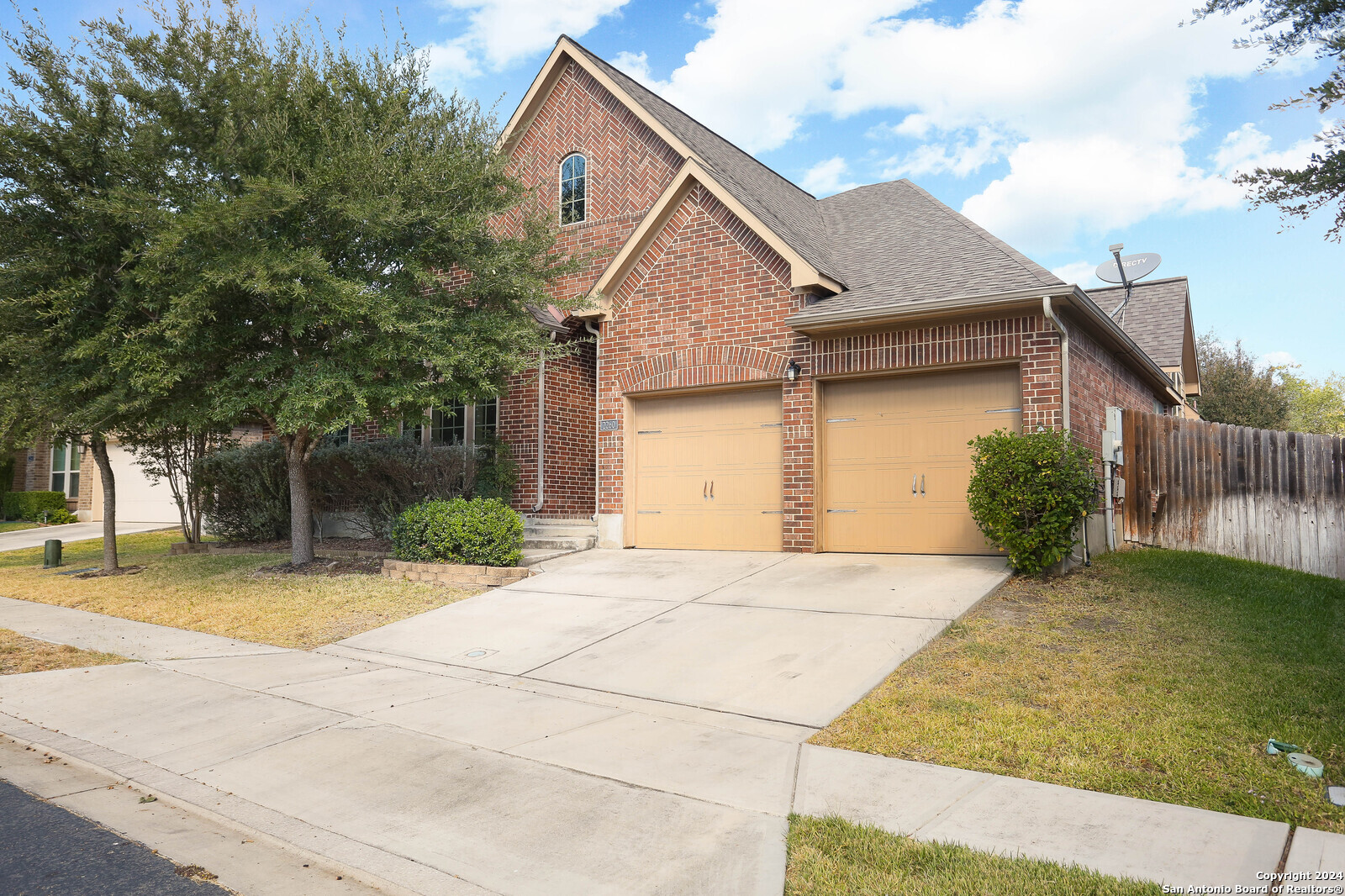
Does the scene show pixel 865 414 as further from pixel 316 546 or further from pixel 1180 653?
pixel 316 546

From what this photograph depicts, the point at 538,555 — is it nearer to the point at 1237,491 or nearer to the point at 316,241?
the point at 316,241

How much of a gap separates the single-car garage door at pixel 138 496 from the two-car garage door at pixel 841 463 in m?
19.6

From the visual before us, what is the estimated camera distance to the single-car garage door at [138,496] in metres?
25.9

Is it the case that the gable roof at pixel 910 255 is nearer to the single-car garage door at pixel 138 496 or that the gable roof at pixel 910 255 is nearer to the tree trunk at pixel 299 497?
the tree trunk at pixel 299 497

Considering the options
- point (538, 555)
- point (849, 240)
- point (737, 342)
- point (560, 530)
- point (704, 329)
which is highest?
point (849, 240)

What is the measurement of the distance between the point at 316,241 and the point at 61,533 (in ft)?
60.4

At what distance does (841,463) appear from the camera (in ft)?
38.2

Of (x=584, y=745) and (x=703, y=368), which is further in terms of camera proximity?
(x=703, y=368)

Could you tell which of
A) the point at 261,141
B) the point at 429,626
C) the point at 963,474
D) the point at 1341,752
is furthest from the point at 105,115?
the point at 1341,752

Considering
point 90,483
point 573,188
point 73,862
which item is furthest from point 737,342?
point 90,483

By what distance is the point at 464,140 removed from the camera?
474 inches

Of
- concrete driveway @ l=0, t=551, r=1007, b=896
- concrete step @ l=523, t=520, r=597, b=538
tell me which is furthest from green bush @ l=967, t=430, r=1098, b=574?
concrete step @ l=523, t=520, r=597, b=538

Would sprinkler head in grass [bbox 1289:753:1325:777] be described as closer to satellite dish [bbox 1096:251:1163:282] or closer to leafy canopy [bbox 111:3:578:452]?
leafy canopy [bbox 111:3:578:452]

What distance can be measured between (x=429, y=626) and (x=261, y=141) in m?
6.58
